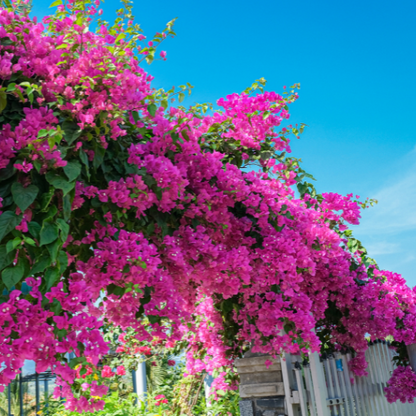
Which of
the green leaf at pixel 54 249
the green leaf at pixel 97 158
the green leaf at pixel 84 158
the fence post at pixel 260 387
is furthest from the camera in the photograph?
the fence post at pixel 260 387

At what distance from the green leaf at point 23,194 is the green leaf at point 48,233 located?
11 cm

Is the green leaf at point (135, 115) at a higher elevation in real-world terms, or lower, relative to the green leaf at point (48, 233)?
higher

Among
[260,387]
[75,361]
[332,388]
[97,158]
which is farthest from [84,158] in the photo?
[332,388]

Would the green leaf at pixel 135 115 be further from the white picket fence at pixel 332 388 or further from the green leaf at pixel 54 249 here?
the white picket fence at pixel 332 388

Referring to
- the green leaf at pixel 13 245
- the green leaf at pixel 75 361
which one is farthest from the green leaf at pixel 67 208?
the green leaf at pixel 75 361

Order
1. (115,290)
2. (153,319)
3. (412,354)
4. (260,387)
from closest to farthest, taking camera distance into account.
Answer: (115,290) → (153,319) → (260,387) → (412,354)

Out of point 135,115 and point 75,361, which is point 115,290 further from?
point 135,115

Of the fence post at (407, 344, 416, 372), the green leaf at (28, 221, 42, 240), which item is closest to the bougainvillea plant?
the green leaf at (28, 221, 42, 240)

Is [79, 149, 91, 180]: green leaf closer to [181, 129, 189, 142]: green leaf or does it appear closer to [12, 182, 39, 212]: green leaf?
[12, 182, 39, 212]: green leaf

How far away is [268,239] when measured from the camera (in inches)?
119

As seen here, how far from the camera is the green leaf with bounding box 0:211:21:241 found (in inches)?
68.4

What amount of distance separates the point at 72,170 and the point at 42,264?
16.5 inches

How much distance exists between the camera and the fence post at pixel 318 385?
3605mm

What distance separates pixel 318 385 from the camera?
3652mm
